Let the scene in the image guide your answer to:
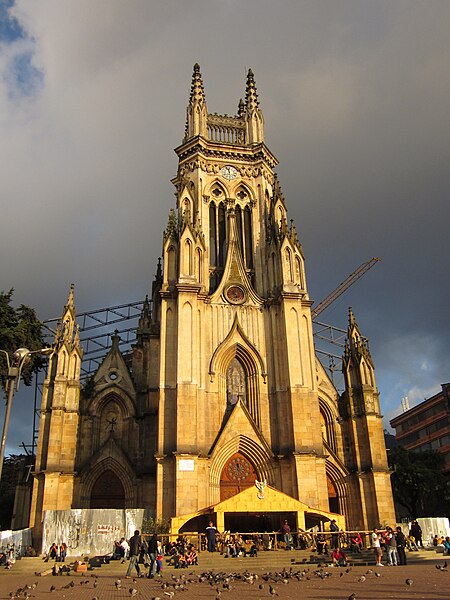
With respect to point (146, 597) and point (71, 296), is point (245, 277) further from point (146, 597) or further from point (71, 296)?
point (146, 597)

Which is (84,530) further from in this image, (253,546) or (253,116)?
(253,116)

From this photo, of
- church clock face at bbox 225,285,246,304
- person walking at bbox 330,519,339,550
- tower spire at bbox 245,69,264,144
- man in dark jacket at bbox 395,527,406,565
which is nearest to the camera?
man in dark jacket at bbox 395,527,406,565

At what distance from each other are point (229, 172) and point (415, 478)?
35.3 metres

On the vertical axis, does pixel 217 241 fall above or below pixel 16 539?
above

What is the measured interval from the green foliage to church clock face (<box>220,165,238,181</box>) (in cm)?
2704

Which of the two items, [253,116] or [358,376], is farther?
[253,116]

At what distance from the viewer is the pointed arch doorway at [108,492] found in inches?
1486

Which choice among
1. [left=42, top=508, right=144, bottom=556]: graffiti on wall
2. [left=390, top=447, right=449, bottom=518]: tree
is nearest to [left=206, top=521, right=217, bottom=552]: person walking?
[left=42, top=508, right=144, bottom=556]: graffiti on wall

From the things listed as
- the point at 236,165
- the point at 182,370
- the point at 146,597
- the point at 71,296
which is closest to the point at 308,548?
the point at 182,370

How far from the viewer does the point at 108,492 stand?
125 feet

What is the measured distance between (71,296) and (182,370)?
40.1 ft

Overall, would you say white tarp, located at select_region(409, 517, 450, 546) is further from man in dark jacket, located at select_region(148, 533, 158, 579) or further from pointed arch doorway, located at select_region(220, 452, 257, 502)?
man in dark jacket, located at select_region(148, 533, 158, 579)

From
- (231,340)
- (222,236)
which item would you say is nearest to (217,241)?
(222,236)

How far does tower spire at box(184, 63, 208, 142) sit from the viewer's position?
48.4 meters
